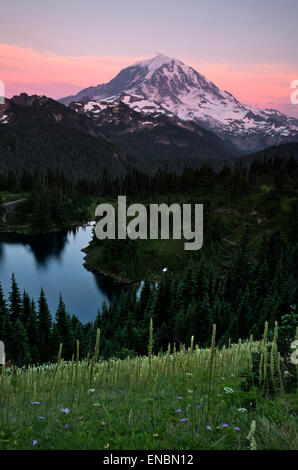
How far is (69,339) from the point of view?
4128 cm

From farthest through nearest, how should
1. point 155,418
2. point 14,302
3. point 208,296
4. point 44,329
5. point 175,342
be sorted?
1. point 208,296
2. point 14,302
3. point 44,329
4. point 175,342
5. point 155,418

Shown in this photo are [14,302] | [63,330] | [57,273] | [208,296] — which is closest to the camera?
[63,330]

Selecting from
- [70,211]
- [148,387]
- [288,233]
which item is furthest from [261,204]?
[148,387]

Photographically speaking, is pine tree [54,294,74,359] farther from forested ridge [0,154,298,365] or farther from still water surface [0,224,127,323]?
still water surface [0,224,127,323]

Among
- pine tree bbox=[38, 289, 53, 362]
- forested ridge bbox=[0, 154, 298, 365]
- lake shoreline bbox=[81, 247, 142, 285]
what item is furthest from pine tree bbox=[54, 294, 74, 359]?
lake shoreline bbox=[81, 247, 142, 285]

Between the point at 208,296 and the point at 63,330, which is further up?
the point at 208,296

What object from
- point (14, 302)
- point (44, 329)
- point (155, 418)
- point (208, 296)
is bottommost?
point (44, 329)

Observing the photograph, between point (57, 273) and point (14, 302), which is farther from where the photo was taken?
point (57, 273)

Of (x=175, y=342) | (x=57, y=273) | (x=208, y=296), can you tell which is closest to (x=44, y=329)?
(x=175, y=342)

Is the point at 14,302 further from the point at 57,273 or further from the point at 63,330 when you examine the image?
the point at 57,273

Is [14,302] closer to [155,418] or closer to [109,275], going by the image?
[109,275]

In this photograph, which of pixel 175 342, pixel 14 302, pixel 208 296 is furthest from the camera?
pixel 208 296

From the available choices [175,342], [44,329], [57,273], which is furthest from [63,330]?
[57,273]
